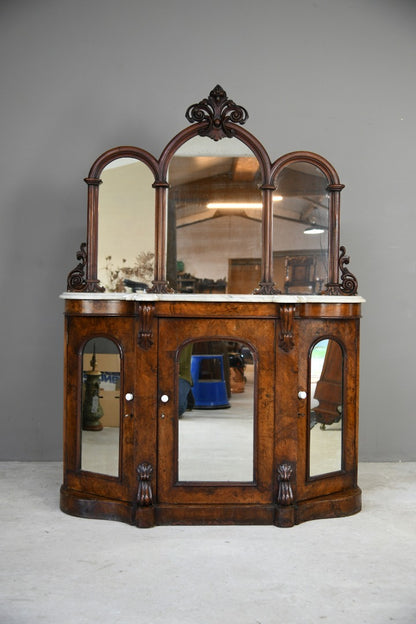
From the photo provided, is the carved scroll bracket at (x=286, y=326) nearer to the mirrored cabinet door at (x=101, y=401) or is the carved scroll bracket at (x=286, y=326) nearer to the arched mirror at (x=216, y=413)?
the arched mirror at (x=216, y=413)

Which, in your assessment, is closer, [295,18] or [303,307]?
[303,307]

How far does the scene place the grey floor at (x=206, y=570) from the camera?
99.3 inches

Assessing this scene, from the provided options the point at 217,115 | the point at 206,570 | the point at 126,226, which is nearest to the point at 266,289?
the point at 126,226

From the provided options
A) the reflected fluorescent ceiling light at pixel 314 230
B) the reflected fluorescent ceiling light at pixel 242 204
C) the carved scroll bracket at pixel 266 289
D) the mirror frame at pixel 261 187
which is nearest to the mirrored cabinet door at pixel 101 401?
the mirror frame at pixel 261 187

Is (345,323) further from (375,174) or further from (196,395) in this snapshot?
(375,174)

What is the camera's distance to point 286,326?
3523mm

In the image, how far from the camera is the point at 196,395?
11.8ft

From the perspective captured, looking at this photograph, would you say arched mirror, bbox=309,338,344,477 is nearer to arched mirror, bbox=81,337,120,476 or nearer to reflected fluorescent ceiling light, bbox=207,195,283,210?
reflected fluorescent ceiling light, bbox=207,195,283,210

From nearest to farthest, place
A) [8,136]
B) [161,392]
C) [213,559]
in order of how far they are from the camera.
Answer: [213,559]
[161,392]
[8,136]

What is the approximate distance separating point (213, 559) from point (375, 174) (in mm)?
3136

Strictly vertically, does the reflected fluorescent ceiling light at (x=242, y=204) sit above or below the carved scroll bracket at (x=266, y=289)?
above

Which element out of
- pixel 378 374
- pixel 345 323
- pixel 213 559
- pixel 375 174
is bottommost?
pixel 213 559

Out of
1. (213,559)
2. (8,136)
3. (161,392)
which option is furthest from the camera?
(8,136)

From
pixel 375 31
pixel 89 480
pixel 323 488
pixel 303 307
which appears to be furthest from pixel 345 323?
pixel 375 31
